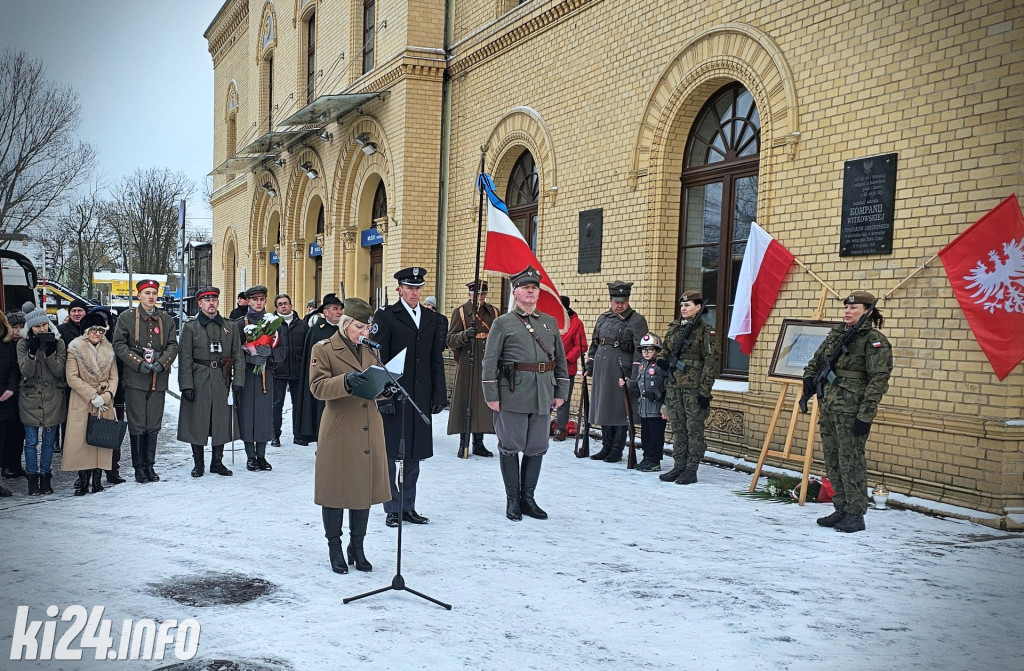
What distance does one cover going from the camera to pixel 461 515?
6988 mm

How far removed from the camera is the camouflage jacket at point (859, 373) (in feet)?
21.2

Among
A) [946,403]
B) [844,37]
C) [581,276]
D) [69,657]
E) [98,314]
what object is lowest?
[69,657]

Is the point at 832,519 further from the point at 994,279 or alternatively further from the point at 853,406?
the point at 994,279

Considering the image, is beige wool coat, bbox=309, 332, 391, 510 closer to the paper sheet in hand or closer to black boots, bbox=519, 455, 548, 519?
the paper sheet in hand

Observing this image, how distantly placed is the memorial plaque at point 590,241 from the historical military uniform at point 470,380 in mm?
2251

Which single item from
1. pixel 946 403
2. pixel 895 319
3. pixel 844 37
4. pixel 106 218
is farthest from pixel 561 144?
pixel 106 218

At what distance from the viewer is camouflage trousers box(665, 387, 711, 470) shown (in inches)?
331

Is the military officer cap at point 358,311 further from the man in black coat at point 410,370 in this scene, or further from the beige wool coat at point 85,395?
the beige wool coat at point 85,395

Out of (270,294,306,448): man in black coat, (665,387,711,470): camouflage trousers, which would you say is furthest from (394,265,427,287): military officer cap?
(270,294,306,448): man in black coat

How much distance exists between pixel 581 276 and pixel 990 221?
6.38m

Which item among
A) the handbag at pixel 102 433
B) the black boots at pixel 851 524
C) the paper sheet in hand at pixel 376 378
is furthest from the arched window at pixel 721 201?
the handbag at pixel 102 433

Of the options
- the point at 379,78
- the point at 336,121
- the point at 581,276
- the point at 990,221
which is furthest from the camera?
the point at 336,121

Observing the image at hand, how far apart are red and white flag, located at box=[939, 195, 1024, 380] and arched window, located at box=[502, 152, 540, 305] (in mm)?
7749

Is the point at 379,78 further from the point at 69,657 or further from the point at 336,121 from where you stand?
the point at 69,657
